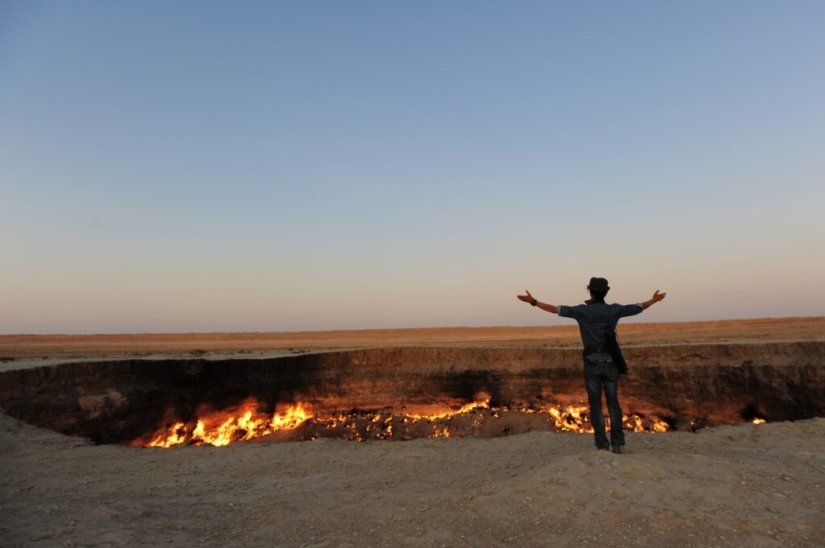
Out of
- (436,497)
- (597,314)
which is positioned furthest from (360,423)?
(597,314)

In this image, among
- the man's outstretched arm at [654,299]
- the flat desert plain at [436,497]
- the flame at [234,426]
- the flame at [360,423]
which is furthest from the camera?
the flame at [360,423]

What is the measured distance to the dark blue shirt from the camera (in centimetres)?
613

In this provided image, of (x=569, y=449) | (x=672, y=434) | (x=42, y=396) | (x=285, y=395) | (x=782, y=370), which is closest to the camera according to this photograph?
(x=569, y=449)

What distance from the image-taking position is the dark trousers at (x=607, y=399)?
20.0 feet

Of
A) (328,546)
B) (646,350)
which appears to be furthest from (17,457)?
(646,350)

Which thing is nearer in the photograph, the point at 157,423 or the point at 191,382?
the point at 157,423

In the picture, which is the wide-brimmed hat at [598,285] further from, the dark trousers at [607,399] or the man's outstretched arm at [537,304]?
the dark trousers at [607,399]

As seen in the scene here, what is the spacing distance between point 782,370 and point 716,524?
34.7 feet

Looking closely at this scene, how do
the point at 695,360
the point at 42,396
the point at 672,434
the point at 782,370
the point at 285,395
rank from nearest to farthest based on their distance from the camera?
1. the point at 672,434
2. the point at 42,396
3. the point at 782,370
4. the point at 695,360
5. the point at 285,395

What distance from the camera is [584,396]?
47.9ft

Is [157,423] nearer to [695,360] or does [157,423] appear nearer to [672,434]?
[672,434]

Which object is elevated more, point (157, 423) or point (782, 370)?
point (782, 370)

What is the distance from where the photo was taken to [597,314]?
20.3 feet

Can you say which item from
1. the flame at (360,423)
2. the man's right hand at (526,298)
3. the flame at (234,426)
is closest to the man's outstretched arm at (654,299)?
the man's right hand at (526,298)
